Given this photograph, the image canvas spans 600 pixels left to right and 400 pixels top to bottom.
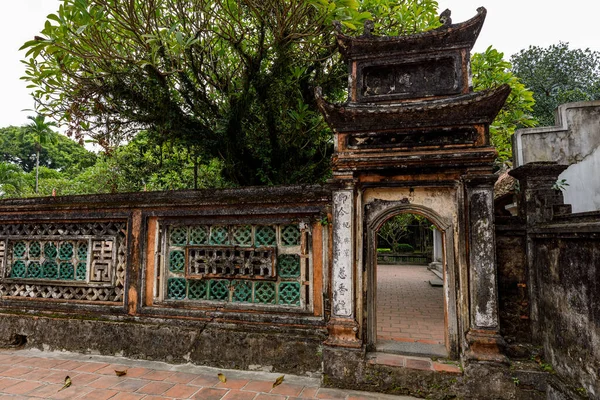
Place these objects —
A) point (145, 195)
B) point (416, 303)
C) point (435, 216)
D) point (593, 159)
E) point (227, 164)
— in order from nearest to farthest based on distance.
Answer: point (435, 216) → point (145, 195) → point (593, 159) → point (227, 164) → point (416, 303)

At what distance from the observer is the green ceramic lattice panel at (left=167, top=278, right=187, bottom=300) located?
516 cm

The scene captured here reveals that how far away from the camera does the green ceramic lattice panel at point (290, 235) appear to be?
4816mm

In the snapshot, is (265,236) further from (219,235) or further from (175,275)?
(175,275)

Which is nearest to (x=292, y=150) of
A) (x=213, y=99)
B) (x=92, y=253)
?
(x=213, y=99)

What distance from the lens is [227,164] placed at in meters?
7.34

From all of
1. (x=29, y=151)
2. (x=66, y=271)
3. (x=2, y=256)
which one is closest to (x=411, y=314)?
(x=66, y=271)

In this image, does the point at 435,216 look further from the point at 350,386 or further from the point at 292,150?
the point at 292,150

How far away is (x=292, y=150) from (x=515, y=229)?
4.51 metres

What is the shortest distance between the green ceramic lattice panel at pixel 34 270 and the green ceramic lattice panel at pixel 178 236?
2.54 m

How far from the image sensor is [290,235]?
485cm

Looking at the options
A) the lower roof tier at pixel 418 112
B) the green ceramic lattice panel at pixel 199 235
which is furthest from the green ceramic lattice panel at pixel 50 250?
the lower roof tier at pixel 418 112

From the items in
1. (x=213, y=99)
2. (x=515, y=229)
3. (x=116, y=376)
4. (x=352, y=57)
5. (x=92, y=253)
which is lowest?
(x=116, y=376)

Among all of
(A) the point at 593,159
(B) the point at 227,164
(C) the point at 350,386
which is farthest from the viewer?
(B) the point at 227,164

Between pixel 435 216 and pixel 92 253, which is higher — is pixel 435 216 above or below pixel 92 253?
above
